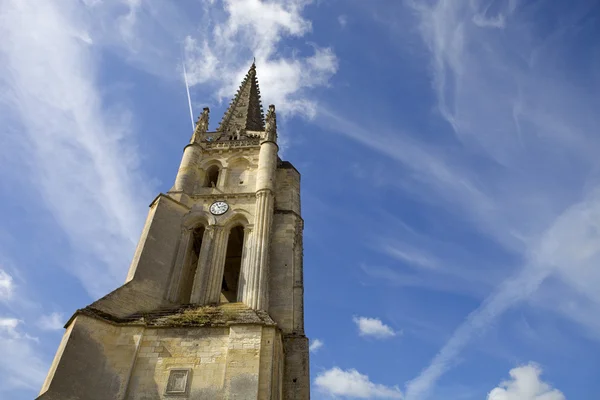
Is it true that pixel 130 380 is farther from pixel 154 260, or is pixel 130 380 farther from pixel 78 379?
pixel 154 260

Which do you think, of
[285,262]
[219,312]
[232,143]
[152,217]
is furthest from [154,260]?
[232,143]

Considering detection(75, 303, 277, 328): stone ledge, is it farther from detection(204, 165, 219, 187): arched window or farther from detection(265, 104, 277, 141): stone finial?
detection(265, 104, 277, 141): stone finial

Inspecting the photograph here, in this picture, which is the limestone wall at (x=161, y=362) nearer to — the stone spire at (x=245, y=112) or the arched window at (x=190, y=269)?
the arched window at (x=190, y=269)

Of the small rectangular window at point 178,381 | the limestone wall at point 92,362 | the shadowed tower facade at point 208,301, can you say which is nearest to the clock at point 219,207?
the shadowed tower facade at point 208,301

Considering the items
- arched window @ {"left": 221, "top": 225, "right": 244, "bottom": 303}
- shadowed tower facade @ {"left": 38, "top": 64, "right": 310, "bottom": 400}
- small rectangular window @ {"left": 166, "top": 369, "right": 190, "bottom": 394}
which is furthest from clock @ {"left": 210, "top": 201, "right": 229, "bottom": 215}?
small rectangular window @ {"left": 166, "top": 369, "right": 190, "bottom": 394}

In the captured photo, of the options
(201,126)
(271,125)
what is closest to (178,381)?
(271,125)

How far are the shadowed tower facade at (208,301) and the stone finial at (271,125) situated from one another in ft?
0.17

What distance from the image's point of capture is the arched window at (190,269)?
17250 millimetres

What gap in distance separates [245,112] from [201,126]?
15.6 ft

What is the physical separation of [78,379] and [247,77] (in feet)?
78.9

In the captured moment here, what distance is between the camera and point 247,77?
1277 inches

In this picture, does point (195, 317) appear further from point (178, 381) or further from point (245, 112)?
point (245, 112)

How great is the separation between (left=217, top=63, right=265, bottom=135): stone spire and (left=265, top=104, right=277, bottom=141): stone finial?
193 cm

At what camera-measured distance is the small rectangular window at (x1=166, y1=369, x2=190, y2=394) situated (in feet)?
39.7
